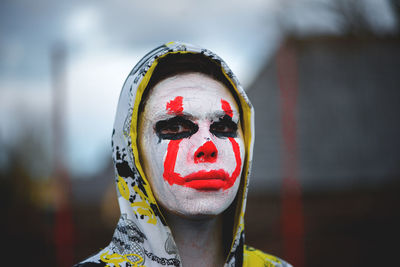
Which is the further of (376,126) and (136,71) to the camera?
(376,126)

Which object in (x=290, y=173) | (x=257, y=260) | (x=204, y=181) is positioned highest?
(x=204, y=181)

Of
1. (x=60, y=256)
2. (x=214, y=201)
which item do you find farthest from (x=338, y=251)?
(x=214, y=201)

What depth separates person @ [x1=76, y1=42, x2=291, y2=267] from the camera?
4.87ft

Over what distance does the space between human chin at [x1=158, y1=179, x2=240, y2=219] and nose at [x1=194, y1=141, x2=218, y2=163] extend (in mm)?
124

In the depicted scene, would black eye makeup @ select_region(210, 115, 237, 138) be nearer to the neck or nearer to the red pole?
the neck

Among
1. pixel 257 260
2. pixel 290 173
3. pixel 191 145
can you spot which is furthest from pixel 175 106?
pixel 290 173

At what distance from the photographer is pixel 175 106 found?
→ 157 centimetres

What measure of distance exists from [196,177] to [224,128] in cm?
31

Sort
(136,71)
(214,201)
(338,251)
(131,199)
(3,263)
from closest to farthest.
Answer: (214,201), (131,199), (136,71), (338,251), (3,263)

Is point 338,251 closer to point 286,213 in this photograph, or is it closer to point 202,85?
point 286,213

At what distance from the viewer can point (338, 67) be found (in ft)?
32.1

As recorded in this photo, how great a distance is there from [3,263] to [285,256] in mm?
4615

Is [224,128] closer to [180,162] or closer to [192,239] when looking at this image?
[180,162]

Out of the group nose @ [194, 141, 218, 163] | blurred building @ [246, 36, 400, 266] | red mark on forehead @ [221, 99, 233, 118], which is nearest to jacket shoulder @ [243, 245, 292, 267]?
nose @ [194, 141, 218, 163]
